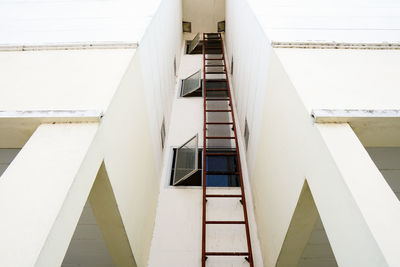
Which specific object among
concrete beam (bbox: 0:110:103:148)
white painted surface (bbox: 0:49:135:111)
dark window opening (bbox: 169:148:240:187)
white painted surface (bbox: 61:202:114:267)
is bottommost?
white painted surface (bbox: 61:202:114:267)

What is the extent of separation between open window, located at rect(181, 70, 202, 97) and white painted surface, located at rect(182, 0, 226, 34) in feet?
13.8

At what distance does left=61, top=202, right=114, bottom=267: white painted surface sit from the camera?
3799 millimetres

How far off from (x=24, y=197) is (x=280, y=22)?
4461 mm

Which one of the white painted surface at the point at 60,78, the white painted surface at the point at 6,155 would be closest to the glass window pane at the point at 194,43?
the white painted surface at the point at 60,78

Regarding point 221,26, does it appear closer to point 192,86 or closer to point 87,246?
point 192,86

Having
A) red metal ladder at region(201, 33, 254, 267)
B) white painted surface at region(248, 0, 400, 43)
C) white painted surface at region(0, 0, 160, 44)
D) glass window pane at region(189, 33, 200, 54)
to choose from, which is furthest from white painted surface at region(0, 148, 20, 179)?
glass window pane at region(189, 33, 200, 54)

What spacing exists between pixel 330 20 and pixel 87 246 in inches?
219

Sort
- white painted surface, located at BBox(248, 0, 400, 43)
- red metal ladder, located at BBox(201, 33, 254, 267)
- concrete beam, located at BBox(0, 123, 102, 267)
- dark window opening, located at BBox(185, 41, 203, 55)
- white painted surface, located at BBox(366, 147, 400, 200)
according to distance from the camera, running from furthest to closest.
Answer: dark window opening, located at BBox(185, 41, 203, 55) → red metal ladder, located at BBox(201, 33, 254, 267) → white painted surface, located at BBox(248, 0, 400, 43) → white painted surface, located at BBox(366, 147, 400, 200) → concrete beam, located at BBox(0, 123, 102, 267)

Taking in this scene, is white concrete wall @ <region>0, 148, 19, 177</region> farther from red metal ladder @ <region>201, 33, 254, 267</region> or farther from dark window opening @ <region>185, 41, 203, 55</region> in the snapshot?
dark window opening @ <region>185, 41, 203, 55</region>

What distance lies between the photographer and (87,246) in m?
4.18

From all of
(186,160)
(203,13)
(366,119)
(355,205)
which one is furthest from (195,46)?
(355,205)

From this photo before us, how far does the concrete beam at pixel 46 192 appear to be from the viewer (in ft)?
5.50

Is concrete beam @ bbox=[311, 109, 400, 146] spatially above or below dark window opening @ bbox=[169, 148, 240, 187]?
below

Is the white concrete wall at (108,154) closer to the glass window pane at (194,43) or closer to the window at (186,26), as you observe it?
the glass window pane at (194,43)
